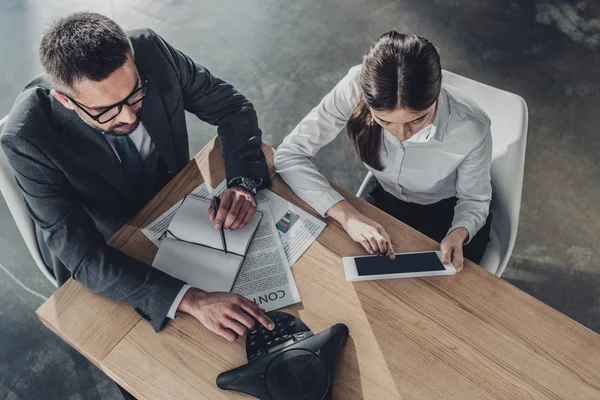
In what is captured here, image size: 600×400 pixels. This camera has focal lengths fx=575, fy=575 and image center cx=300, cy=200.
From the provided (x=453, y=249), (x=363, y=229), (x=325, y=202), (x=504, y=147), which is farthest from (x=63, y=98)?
(x=504, y=147)

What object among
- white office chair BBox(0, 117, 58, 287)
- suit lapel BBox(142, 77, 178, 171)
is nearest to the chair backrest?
suit lapel BBox(142, 77, 178, 171)

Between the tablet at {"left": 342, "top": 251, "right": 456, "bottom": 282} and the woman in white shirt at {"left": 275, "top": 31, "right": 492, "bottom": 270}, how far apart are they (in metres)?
0.03

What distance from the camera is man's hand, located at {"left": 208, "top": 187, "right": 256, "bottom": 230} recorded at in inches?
58.4

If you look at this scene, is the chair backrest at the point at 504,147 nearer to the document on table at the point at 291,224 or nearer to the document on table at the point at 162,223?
the document on table at the point at 291,224

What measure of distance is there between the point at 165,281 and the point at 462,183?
2.79ft

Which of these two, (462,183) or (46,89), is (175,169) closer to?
(46,89)

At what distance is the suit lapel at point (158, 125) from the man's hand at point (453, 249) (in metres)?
0.87

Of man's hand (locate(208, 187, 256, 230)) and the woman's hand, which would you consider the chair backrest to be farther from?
man's hand (locate(208, 187, 256, 230))

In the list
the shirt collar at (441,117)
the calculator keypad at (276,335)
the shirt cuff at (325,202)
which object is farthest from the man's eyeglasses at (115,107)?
the shirt collar at (441,117)

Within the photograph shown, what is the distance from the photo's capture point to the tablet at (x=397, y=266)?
140 cm

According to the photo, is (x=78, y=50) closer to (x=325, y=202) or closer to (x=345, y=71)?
(x=325, y=202)

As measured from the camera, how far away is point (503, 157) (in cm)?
163

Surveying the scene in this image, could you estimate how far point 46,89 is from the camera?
1483mm

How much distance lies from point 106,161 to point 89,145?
67 mm
